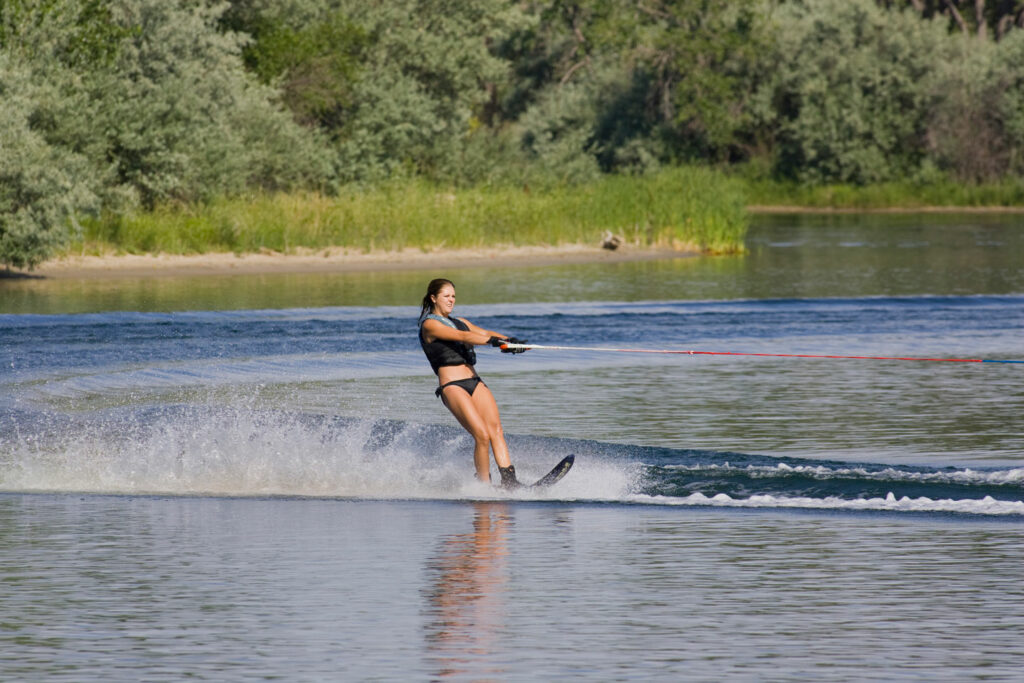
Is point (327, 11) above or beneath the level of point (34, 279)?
above

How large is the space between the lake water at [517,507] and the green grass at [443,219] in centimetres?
1234

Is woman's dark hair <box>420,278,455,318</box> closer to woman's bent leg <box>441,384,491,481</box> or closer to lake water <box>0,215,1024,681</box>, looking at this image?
woman's bent leg <box>441,384,491,481</box>

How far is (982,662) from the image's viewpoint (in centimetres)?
668

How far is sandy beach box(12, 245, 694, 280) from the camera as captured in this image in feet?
108

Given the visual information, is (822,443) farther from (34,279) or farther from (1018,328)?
(34,279)

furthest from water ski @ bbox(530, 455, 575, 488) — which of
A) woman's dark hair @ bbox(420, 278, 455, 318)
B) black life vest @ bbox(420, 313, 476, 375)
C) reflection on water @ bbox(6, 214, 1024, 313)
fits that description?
reflection on water @ bbox(6, 214, 1024, 313)

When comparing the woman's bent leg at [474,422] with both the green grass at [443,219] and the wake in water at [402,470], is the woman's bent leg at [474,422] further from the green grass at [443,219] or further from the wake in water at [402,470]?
the green grass at [443,219]

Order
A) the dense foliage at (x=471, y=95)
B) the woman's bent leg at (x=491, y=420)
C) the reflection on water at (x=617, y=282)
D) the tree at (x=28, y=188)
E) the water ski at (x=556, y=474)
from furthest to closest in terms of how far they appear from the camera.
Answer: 1. the dense foliage at (x=471, y=95)
2. the tree at (x=28, y=188)
3. the reflection on water at (x=617, y=282)
4. the woman's bent leg at (x=491, y=420)
5. the water ski at (x=556, y=474)

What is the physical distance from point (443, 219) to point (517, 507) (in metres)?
29.1

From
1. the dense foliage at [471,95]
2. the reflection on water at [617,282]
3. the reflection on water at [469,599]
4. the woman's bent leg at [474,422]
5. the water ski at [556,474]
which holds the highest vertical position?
the dense foliage at [471,95]

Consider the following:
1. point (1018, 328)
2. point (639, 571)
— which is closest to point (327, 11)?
point (1018, 328)

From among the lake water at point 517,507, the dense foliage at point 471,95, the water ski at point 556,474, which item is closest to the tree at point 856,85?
the dense foliage at point 471,95

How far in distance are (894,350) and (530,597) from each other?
44.2 feet

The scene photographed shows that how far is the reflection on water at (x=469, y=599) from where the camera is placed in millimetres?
6863
